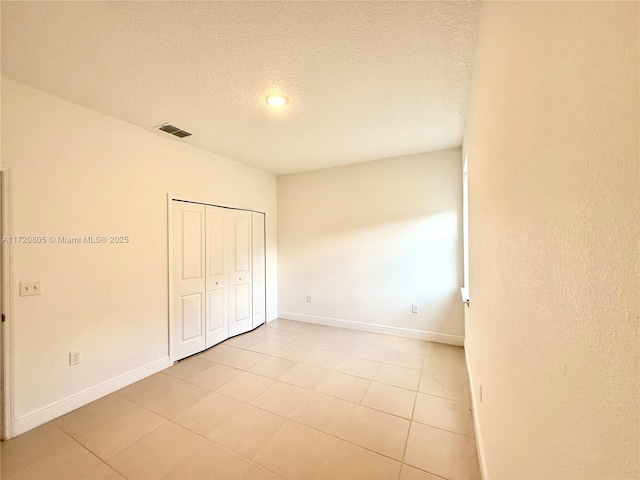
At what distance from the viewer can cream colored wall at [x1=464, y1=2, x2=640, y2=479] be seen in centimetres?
35

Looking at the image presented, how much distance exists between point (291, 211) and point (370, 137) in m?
1.99

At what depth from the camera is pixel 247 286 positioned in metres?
3.97

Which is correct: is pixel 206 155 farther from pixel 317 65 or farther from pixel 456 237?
pixel 456 237

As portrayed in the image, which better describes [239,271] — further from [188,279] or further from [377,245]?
[377,245]

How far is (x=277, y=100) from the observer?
2.14 metres

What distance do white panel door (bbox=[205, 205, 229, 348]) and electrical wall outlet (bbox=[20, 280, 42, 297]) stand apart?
151 centimetres

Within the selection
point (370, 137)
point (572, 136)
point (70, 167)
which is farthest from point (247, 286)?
point (572, 136)

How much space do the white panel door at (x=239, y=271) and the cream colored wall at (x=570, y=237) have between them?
3.34 m

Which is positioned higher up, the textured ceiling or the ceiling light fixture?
the textured ceiling

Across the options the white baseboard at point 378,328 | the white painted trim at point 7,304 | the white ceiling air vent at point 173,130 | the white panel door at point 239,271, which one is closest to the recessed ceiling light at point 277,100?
the white ceiling air vent at point 173,130

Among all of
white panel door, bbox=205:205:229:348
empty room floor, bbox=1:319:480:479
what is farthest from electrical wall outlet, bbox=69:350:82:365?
white panel door, bbox=205:205:229:348

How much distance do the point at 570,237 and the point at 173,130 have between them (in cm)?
320

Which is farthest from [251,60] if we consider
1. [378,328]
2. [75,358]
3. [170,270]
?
[378,328]

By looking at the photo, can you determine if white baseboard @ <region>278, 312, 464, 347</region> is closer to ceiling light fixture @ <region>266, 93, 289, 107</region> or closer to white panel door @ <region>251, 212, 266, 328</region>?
white panel door @ <region>251, 212, 266, 328</region>
